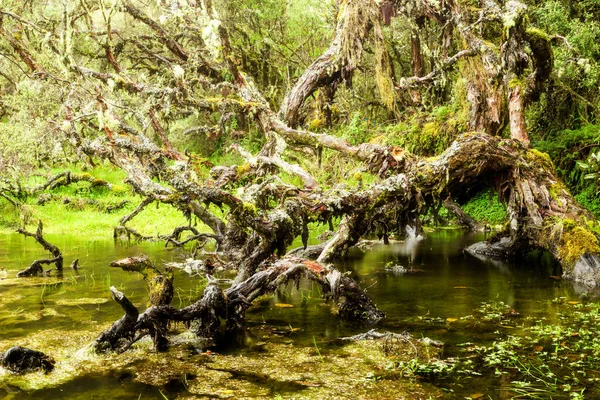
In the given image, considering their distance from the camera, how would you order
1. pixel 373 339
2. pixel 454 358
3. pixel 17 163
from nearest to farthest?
pixel 454 358 → pixel 373 339 → pixel 17 163

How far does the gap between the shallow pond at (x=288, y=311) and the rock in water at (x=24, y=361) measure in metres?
→ 0.10

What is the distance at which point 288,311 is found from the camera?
759 centimetres

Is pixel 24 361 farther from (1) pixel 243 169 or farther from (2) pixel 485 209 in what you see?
(2) pixel 485 209

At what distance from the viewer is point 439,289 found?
28.4ft

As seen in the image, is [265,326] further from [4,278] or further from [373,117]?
[373,117]

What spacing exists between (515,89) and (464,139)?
2.88m

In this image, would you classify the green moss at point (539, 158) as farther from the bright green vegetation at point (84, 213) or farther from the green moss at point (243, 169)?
the bright green vegetation at point (84, 213)

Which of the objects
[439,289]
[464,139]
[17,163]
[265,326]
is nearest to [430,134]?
[464,139]

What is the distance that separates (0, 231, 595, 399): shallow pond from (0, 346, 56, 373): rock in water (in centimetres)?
10

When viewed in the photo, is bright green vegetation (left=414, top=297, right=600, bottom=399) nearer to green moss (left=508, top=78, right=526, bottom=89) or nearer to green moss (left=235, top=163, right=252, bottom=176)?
green moss (left=235, top=163, right=252, bottom=176)

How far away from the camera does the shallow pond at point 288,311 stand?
16.0ft

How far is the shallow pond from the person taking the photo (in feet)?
16.0

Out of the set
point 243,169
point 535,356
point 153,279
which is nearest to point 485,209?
point 243,169

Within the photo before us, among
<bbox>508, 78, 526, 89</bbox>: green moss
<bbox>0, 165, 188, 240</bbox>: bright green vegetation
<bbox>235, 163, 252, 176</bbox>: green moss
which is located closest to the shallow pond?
<bbox>235, 163, 252, 176</bbox>: green moss
